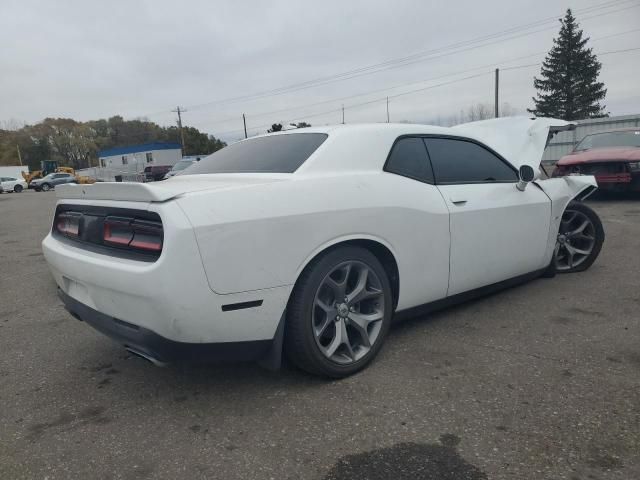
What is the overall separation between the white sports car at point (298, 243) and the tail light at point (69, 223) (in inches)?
0.6

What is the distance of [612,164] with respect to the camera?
8977 millimetres

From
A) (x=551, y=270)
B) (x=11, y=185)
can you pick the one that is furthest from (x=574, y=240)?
(x=11, y=185)

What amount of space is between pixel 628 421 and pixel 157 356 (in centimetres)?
213

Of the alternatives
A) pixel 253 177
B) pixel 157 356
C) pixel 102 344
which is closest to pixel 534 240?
pixel 253 177

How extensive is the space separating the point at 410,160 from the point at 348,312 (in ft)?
3.56

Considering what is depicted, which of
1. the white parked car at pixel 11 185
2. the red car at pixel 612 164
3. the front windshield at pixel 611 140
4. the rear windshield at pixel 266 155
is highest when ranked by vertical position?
the rear windshield at pixel 266 155

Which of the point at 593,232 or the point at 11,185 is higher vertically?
the point at 593,232

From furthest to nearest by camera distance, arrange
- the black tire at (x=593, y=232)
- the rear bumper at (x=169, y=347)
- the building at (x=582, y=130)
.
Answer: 1. the building at (x=582, y=130)
2. the black tire at (x=593, y=232)
3. the rear bumper at (x=169, y=347)

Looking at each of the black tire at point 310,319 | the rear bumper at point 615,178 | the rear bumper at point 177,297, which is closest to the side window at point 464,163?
the black tire at point 310,319

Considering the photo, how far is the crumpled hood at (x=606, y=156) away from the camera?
28.7 feet

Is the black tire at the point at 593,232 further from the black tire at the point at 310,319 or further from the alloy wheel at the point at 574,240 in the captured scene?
the black tire at the point at 310,319

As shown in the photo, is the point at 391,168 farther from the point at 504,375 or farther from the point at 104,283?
the point at 104,283

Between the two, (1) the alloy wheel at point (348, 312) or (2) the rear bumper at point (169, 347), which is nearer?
(2) the rear bumper at point (169, 347)

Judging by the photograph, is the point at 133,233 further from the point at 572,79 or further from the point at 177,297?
the point at 572,79
